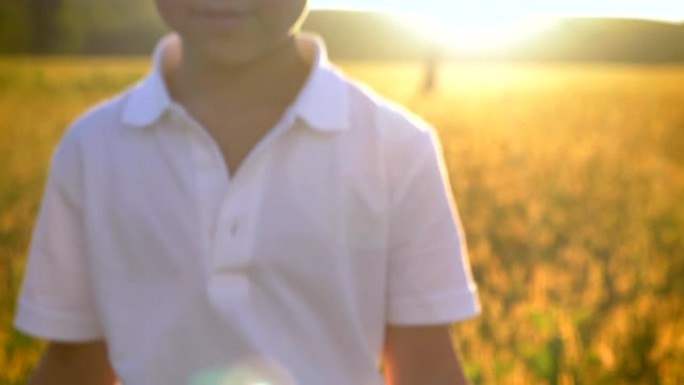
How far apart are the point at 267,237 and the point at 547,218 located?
2.08 metres

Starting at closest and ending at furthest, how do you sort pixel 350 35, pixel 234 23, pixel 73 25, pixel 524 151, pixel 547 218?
1. pixel 234 23
2. pixel 547 218
3. pixel 524 151
4. pixel 350 35
5. pixel 73 25

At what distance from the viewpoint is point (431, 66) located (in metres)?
6.82

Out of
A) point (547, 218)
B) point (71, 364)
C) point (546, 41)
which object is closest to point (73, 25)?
point (546, 41)

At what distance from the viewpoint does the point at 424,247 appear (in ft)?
3.47

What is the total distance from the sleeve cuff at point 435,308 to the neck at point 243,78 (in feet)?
0.76

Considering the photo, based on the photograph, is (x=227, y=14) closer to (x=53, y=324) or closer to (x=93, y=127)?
(x=93, y=127)

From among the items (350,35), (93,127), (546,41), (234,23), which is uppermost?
(234,23)

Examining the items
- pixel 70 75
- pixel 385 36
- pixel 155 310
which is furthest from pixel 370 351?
pixel 70 75

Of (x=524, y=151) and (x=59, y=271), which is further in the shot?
(x=524, y=151)

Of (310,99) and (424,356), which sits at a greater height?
(310,99)

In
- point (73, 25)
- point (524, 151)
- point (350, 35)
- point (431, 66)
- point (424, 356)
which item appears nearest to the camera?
point (424, 356)

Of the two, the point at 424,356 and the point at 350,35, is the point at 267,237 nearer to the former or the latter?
the point at 424,356

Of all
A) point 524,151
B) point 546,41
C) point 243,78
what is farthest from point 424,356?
point 546,41

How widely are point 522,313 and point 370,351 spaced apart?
0.99 m
